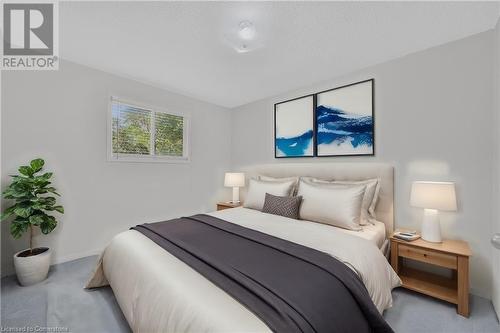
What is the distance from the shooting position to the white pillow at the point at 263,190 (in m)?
2.82

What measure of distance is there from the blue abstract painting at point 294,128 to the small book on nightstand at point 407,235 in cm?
143

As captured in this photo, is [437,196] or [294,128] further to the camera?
[294,128]

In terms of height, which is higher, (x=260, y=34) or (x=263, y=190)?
(x=260, y=34)

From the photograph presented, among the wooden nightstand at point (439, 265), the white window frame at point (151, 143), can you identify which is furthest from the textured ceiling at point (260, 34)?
the wooden nightstand at point (439, 265)

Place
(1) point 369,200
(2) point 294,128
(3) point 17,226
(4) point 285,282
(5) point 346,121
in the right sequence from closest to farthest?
(4) point 285,282 < (3) point 17,226 < (1) point 369,200 < (5) point 346,121 < (2) point 294,128

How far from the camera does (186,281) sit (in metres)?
1.20

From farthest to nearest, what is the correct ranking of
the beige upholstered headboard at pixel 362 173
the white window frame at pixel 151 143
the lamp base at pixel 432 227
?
the white window frame at pixel 151 143
the beige upholstered headboard at pixel 362 173
the lamp base at pixel 432 227

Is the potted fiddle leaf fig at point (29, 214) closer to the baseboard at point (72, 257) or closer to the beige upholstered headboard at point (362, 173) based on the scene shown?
the baseboard at point (72, 257)

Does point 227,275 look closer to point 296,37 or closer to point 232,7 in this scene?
point 232,7

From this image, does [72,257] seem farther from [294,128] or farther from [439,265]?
[439,265]

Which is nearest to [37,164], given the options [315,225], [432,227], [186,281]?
[186,281]

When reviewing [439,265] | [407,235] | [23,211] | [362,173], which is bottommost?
[439,265]

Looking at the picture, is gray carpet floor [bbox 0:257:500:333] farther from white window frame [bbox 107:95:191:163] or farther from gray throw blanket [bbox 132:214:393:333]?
white window frame [bbox 107:95:191:163]

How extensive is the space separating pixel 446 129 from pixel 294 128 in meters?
1.75
